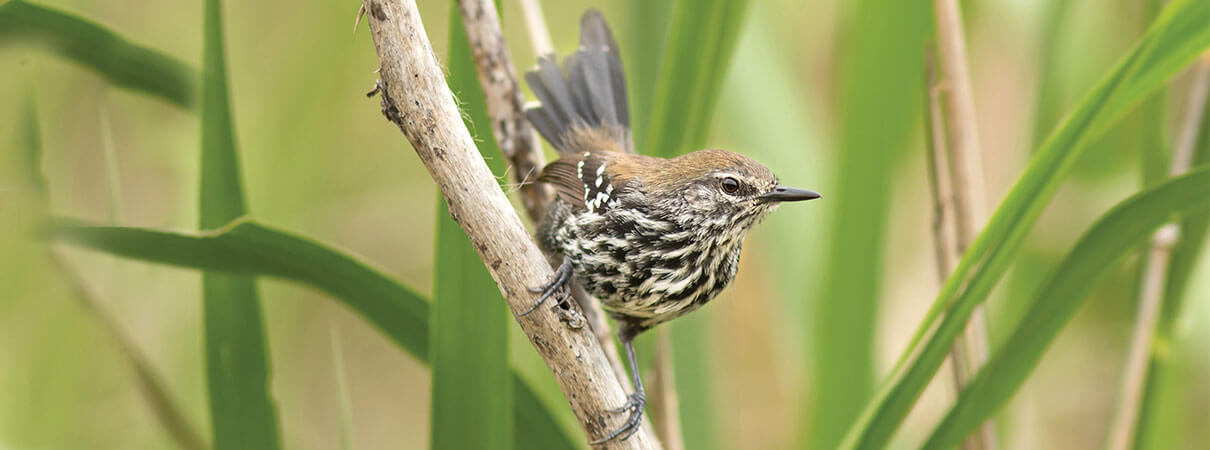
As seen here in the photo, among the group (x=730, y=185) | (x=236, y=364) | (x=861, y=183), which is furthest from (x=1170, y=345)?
(x=236, y=364)

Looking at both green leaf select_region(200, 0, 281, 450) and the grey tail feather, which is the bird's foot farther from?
the grey tail feather

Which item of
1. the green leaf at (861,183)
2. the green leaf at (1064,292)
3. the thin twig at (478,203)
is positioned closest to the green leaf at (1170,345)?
the green leaf at (1064,292)

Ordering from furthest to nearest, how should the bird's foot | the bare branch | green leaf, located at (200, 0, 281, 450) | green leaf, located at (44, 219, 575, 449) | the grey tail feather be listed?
the grey tail feather
the bare branch
green leaf, located at (200, 0, 281, 450)
the bird's foot
green leaf, located at (44, 219, 575, 449)

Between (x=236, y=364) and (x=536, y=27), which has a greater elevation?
(x=536, y=27)

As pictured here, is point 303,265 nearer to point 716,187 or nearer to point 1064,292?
point 716,187

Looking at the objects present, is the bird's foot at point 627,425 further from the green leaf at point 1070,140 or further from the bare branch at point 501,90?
the bare branch at point 501,90

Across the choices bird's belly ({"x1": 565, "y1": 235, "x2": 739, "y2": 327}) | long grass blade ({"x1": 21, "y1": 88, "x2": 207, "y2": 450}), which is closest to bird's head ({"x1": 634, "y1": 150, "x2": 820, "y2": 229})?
bird's belly ({"x1": 565, "y1": 235, "x2": 739, "y2": 327})
